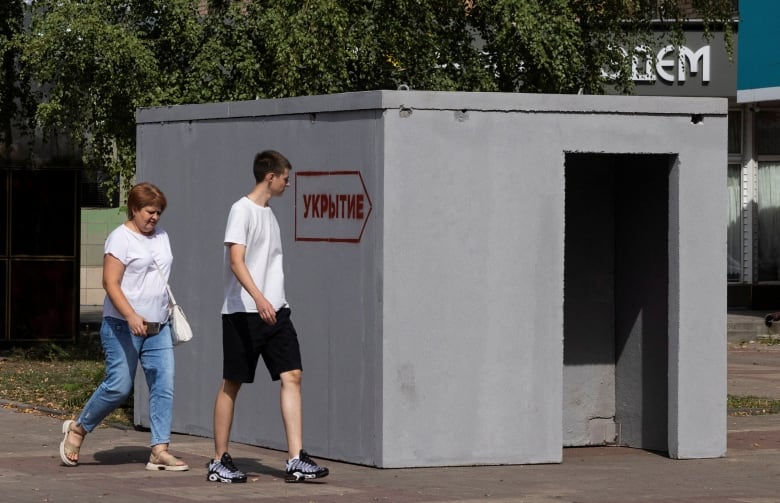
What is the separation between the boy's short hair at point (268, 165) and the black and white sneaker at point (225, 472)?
162cm

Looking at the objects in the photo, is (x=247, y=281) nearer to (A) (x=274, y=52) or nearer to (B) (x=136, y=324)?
(B) (x=136, y=324)

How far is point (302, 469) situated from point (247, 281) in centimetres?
111

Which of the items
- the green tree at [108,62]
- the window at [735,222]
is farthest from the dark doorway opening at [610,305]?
the window at [735,222]

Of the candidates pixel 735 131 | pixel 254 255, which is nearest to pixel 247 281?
pixel 254 255

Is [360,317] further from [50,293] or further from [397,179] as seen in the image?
[50,293]

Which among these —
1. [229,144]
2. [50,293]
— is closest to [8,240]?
[50,293]

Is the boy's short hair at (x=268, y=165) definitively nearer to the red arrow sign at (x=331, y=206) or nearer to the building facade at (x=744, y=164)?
the red arrow sign at (x=331, y=206)

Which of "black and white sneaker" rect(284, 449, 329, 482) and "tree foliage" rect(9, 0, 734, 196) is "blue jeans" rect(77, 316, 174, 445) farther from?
"tree foliage" rect(9, 0, 734, 196)

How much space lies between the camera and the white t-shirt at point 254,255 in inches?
377

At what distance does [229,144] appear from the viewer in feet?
38.4

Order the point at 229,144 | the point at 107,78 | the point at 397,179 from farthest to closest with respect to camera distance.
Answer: the point at 107,78
the point at 229,144
the point at 397,179

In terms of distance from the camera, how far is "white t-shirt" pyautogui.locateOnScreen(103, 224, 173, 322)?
1002 cm

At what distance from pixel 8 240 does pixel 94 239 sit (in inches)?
524

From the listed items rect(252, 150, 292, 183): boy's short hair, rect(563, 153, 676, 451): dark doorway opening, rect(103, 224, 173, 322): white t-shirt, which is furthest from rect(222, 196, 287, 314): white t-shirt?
rect(563, 153, 676, 451): dark doorway opening
